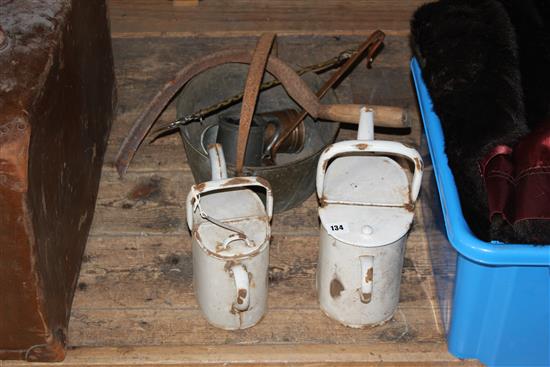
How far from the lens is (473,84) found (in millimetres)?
1396

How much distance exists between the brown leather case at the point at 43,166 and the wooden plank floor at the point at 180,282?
2.4 inches

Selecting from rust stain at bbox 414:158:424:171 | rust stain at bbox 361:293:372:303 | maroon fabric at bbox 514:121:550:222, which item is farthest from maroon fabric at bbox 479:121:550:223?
rust stain at bbox 361:293:372:303

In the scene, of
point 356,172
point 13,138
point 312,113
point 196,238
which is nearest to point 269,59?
point 312,113

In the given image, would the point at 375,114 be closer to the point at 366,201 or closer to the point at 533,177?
the point at 366,201

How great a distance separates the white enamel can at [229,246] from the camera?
1402 mm

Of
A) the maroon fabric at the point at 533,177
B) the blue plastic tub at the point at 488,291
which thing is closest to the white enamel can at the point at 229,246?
the blue plastic tub at the point at 488,291

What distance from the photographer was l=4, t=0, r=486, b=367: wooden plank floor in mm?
1471

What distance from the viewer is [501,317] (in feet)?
4.49

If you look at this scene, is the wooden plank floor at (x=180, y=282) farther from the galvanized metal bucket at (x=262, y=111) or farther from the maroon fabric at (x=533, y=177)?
the maroon fabric at (x=533, y=177)

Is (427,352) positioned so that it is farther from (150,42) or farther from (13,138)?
(150,42)

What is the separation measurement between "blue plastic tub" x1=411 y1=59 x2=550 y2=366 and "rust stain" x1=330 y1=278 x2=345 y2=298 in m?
0.19

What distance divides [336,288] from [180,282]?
315 millimetres

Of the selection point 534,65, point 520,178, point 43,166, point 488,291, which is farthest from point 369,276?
point 43,166

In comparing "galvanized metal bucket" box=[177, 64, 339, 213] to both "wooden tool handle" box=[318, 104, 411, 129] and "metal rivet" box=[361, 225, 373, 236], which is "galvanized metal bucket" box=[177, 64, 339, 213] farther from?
"metal rivet" box=[361, 225, 373, 236]
